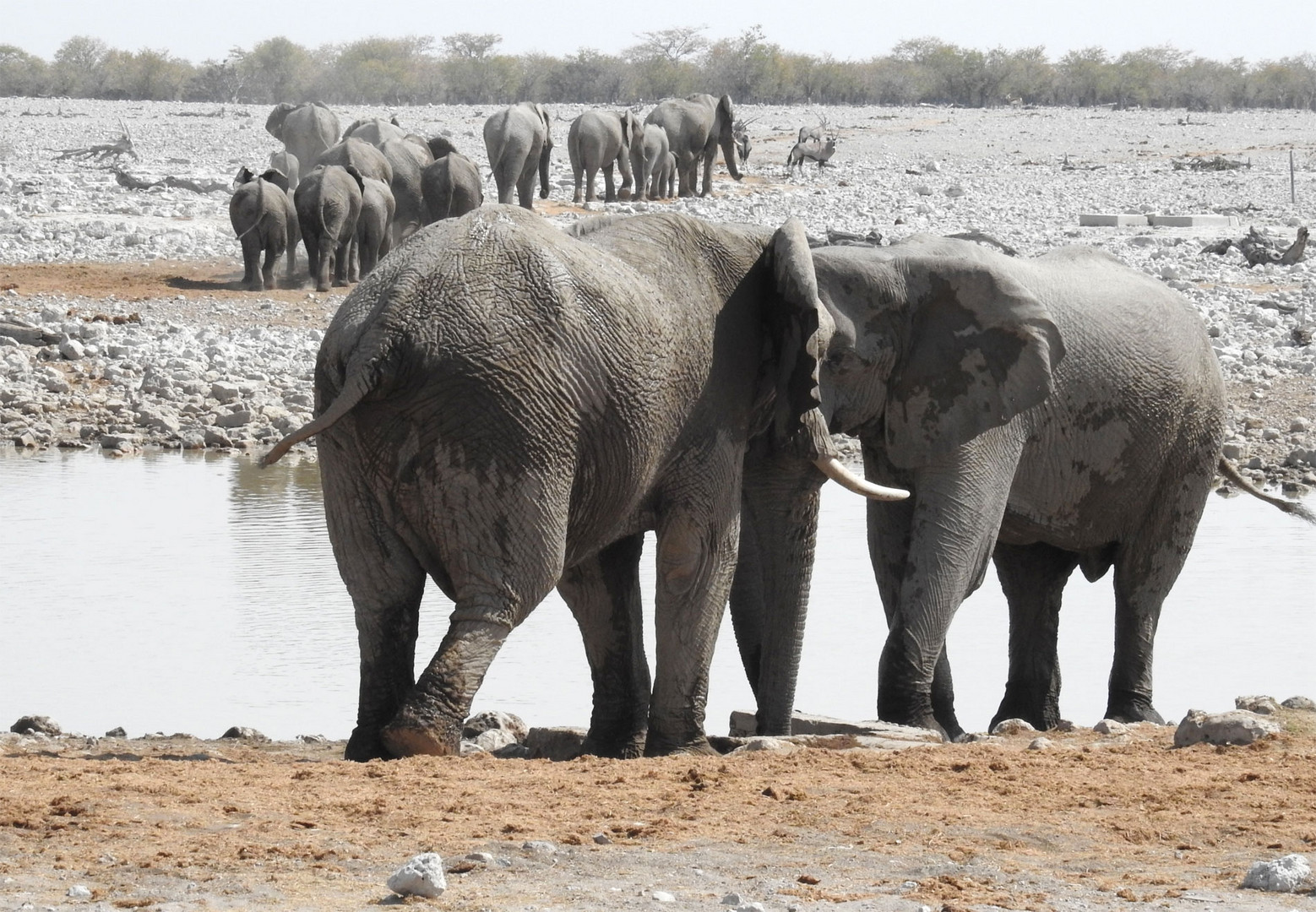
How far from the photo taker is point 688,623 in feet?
19.9

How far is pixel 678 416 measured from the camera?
5.70 meters

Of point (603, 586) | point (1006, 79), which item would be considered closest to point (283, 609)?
point (603, 586)

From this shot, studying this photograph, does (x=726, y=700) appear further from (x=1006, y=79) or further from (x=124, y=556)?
(x=1006, y=79)

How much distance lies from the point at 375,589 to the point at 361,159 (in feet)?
59.7

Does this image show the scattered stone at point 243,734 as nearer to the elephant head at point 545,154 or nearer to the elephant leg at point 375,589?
the elephant leg at point 375,589

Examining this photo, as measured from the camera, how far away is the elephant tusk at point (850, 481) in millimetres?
6293

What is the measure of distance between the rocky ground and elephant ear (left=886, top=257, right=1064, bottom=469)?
21.4ft

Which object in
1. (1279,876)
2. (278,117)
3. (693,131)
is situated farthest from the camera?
(693,131)

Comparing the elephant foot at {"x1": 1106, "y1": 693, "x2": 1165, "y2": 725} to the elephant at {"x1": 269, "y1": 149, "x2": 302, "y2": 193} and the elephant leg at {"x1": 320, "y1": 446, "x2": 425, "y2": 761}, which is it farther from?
the elephant at {"x1": 269, "y1": 149, "x2": 302, "y2": 193}

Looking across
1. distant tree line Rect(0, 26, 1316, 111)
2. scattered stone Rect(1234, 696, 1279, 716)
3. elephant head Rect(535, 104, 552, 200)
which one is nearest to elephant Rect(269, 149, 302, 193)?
elephant head Rect(535, 104, 552, 200)

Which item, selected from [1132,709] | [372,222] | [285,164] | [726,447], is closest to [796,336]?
[726,447]

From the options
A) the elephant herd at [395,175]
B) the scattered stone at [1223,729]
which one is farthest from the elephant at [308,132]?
the scattered stone at [1223,729]

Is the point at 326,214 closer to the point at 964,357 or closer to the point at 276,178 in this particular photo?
the point at 276,178

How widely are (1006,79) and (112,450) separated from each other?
75.1 metres
